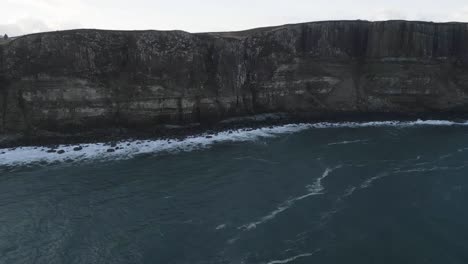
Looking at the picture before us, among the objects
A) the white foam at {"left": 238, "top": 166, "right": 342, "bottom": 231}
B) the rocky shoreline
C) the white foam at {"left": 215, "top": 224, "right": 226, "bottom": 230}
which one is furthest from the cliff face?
the white foam at {"left": 215, "top": 224, "right": 226, "bottom": 230}

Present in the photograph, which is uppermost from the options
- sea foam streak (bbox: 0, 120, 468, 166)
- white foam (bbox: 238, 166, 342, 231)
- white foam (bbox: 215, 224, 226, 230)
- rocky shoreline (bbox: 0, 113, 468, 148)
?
rocky shoreline (bbox: 0, 113, 468, 148)

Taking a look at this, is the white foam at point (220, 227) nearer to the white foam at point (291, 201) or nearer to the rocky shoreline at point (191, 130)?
the white foam at point (291, 201)

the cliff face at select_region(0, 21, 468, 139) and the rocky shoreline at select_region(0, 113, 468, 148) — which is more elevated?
the cliff face at select_region(0, 21, 468, 139)

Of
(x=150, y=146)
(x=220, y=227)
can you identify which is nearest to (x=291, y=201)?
(x=220, y=227)

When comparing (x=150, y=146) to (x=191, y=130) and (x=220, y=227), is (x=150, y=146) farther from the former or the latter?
(x=220, y=227)

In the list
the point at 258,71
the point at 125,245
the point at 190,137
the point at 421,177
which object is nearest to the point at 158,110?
the point at 190,137

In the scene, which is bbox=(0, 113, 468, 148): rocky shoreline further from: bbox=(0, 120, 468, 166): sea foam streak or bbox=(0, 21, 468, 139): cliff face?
bbox=(0, 21, 468, 139): cliff face
